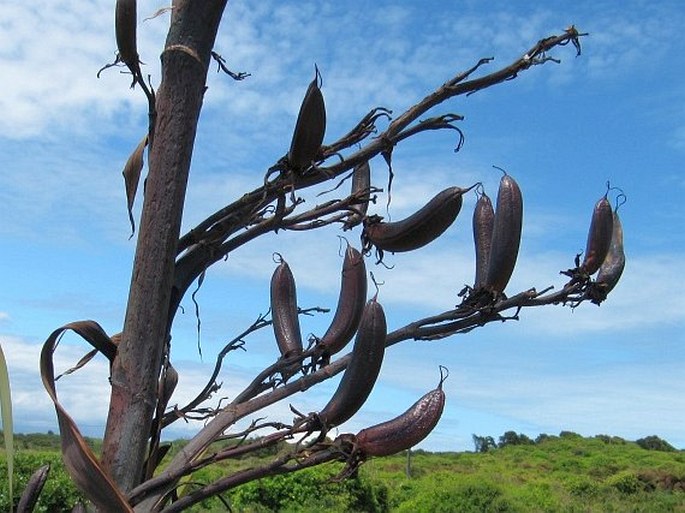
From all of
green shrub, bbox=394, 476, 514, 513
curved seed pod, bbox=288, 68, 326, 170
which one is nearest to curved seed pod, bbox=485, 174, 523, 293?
curved seed pod, bbox=288, 68, 326, 170

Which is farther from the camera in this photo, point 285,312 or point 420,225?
point 285,312

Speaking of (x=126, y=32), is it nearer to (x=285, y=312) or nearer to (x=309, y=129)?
(x=309, y=129)

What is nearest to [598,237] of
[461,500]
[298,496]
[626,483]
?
[298,496]

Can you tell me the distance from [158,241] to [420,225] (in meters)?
0.34

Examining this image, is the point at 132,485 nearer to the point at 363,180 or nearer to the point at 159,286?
the point at 159,286

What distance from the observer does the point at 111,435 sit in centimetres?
95

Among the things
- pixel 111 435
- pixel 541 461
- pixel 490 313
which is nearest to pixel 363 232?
pixel 490 313

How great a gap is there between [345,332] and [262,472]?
0.28 meters

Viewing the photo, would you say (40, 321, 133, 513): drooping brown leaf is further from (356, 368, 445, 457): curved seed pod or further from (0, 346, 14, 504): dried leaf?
(356, 368, 445, 457): curved seed pod

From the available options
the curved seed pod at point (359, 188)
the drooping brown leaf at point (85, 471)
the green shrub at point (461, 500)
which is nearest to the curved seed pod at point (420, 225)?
the curved seed pod at point (359, 188)

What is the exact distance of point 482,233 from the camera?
128cm

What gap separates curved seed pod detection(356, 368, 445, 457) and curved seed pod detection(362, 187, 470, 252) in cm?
26

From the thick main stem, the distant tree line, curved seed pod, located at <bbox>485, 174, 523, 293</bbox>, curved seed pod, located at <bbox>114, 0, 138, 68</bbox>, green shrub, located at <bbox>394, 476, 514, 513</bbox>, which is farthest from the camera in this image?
the distant tree line

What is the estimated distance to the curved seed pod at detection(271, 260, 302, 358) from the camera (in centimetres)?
120
